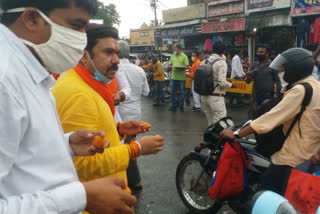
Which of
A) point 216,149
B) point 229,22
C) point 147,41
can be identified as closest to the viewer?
point 216,149

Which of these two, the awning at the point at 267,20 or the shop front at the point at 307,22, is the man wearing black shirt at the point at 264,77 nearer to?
the shop front at the point at 307,22

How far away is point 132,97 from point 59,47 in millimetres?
2889

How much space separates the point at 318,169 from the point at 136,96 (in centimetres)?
248

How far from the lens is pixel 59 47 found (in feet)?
3.44

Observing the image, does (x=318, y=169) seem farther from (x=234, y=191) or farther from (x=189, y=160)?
(x=189, y=160)

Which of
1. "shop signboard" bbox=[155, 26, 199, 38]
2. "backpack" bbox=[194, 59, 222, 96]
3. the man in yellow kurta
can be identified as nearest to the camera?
the man in yellow kurta

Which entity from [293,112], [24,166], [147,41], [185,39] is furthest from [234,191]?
[147,41]

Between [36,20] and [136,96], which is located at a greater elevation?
[36,20]

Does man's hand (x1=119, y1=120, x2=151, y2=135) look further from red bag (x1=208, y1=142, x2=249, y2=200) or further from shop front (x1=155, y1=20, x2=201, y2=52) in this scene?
shop front (x1=155, y1=20, x2=201, y2=52)

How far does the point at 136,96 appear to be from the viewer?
4.00 m

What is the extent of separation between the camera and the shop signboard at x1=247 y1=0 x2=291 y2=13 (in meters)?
11.9

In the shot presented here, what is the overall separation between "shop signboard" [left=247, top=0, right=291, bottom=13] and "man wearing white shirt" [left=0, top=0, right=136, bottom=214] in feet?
41.7

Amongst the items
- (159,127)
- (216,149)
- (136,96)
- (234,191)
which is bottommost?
(159,127)

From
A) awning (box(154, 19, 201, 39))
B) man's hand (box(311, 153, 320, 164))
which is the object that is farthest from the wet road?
awning (box(154, 19, 201, 39))
